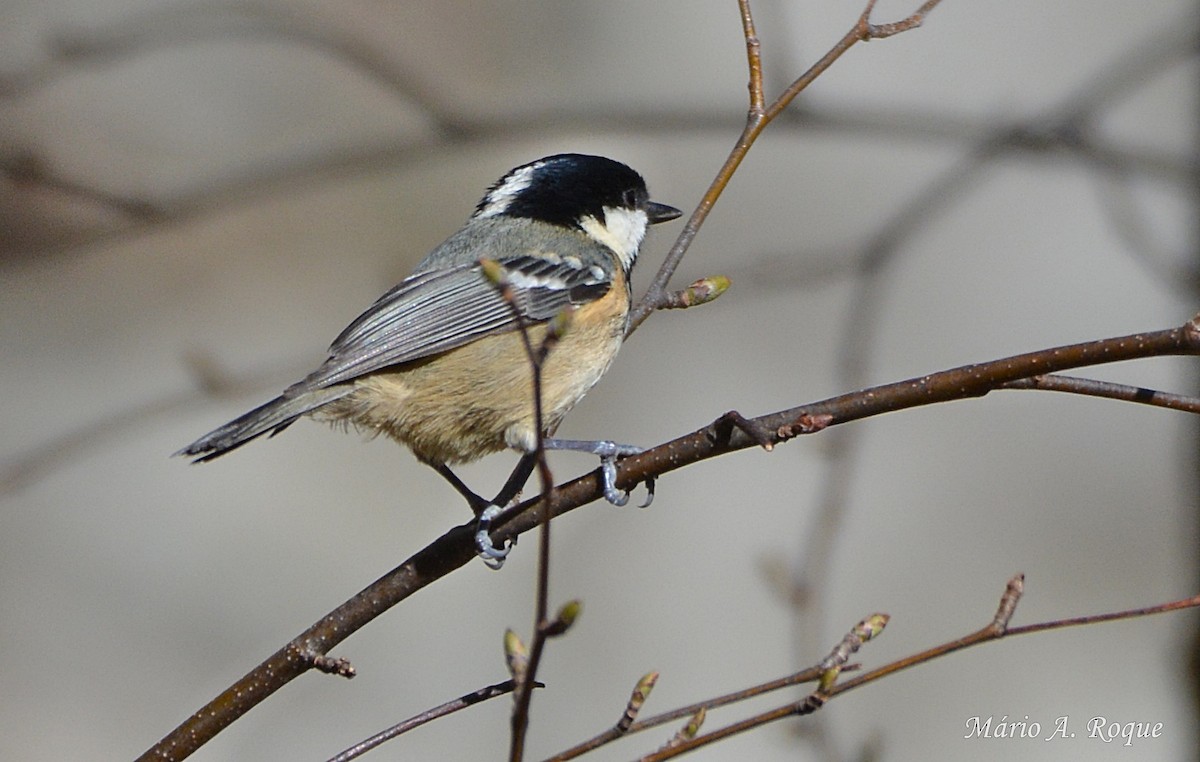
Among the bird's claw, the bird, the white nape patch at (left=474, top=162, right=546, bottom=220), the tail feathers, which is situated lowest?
the bird's claw

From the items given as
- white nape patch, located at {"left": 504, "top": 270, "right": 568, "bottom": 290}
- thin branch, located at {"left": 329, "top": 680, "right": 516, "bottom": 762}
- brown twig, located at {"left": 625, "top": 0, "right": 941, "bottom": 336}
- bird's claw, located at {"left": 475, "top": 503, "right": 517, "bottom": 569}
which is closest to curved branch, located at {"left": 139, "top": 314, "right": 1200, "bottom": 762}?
bird's claw, located at {"left": 475, "top": 503, "right": 517, "bottom": 569}

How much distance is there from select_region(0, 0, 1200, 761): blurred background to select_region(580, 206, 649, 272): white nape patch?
0.73 ft

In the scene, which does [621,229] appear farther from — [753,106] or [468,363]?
[753,106]

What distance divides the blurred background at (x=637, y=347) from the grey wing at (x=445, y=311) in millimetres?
667

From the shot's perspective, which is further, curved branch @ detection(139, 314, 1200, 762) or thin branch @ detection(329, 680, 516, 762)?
thin branch @ detection(329, 680, 516, 762)

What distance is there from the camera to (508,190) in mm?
3268

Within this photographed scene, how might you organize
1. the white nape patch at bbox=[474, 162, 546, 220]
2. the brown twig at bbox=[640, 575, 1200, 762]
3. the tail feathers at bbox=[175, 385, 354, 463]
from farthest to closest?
the white nape patch at bbox=[474, 162, 546, 220], the tail feathers at bbox=[175, 385, 354, 463], the brown twig at bbox=[640, 575, 1200, 762]

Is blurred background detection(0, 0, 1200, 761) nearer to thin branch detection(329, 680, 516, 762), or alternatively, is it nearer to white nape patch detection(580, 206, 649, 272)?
white nape patch detection(580, 206, 649, 272)

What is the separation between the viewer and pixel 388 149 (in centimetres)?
404

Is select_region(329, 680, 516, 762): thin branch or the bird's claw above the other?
the bird's claw

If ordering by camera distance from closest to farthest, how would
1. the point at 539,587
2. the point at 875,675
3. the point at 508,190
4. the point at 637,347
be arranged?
the point at 539,587, the point at 875,675, the point at 508,190, the point at 637,347

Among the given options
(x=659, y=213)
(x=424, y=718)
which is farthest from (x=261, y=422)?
(x=659, y=213)

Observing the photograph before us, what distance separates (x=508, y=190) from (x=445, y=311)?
0.68m

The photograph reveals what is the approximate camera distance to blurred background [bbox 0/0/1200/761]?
343 centimetres
